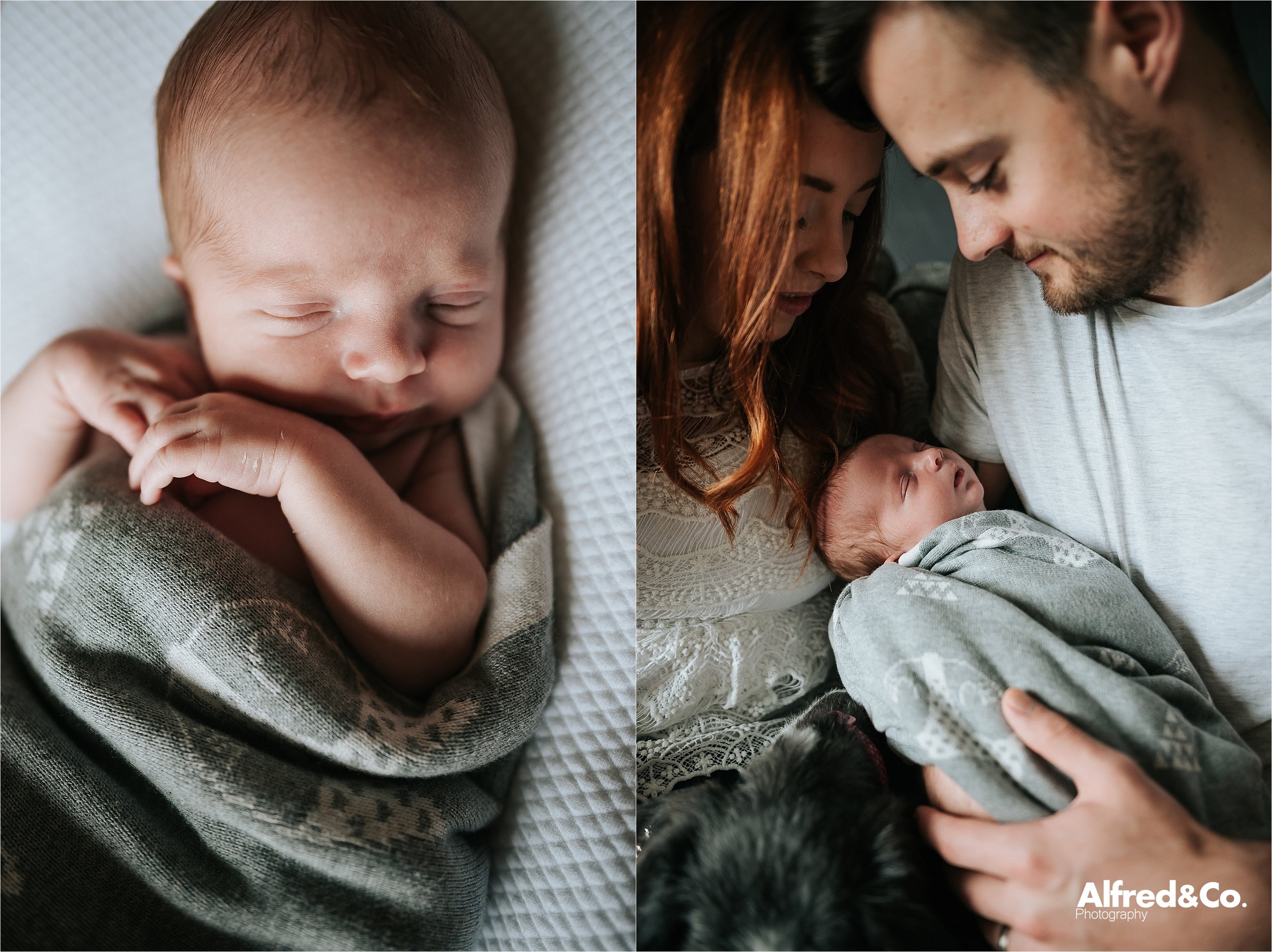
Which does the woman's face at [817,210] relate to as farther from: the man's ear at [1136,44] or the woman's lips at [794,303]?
the man's ear at [1136,44]

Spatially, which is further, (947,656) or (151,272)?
(151,272)

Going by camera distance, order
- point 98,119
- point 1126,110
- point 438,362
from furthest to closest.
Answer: point 98,119
point 438,362
point 1126,110

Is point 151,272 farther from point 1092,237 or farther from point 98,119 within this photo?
point 1092,237

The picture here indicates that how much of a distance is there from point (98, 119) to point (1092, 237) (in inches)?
39.7

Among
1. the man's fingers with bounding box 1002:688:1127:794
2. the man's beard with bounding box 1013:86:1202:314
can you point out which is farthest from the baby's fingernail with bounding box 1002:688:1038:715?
the man's beard with bounding box 1013:86:1202:314

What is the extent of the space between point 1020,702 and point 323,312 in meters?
0.65

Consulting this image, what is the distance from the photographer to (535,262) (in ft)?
2.80

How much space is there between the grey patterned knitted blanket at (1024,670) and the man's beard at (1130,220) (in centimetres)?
18

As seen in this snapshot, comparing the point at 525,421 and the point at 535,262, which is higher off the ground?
the point at 535,262

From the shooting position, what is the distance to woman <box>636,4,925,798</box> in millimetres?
589

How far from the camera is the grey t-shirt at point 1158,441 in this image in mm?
587

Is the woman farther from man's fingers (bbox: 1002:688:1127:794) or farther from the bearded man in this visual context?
man's fingers (bbox: 1002:688:1127:794)

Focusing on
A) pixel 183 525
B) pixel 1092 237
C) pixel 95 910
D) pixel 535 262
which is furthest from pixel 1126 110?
pixel 95 910

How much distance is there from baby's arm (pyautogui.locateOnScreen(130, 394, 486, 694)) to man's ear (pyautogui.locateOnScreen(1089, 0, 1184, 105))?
63 cm
